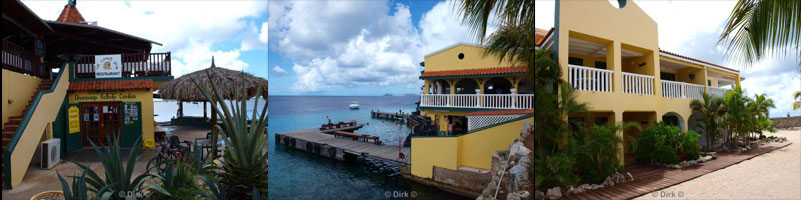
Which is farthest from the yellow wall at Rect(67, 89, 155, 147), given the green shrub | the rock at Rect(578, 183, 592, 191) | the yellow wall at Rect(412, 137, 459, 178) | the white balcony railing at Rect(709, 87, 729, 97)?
the white balcony railing at Rect(709, 87, 729, 97)

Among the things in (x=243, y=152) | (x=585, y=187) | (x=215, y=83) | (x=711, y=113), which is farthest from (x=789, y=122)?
(x=215, y=83)

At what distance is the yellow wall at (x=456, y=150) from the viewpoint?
4.82ft

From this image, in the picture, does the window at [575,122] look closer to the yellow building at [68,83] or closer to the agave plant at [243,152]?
the agave plant at [243,152]

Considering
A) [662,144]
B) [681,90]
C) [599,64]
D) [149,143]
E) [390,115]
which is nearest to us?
[390,115]

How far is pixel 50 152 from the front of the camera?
229 centimetres

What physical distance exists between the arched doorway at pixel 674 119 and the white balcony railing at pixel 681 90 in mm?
293

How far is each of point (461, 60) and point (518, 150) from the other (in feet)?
2.15

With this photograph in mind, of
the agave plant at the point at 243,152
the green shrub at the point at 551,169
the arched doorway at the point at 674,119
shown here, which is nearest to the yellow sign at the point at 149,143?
the agave plant at the point at 243,152

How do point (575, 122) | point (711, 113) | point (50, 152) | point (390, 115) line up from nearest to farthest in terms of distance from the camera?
1. point (390, 115)
2. point (50, 152)
3. point (575, 122)
4. point (711, 113)

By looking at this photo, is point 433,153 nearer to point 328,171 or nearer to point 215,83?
point 328,171

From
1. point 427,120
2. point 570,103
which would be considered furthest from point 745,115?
point 427,120

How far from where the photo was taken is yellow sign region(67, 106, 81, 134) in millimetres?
2379

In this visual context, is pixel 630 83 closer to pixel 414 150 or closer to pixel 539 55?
pixel 539 55

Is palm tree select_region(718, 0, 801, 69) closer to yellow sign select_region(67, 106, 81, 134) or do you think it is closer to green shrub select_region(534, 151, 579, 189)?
green shrub select_region(534, 151, 579, 189)
